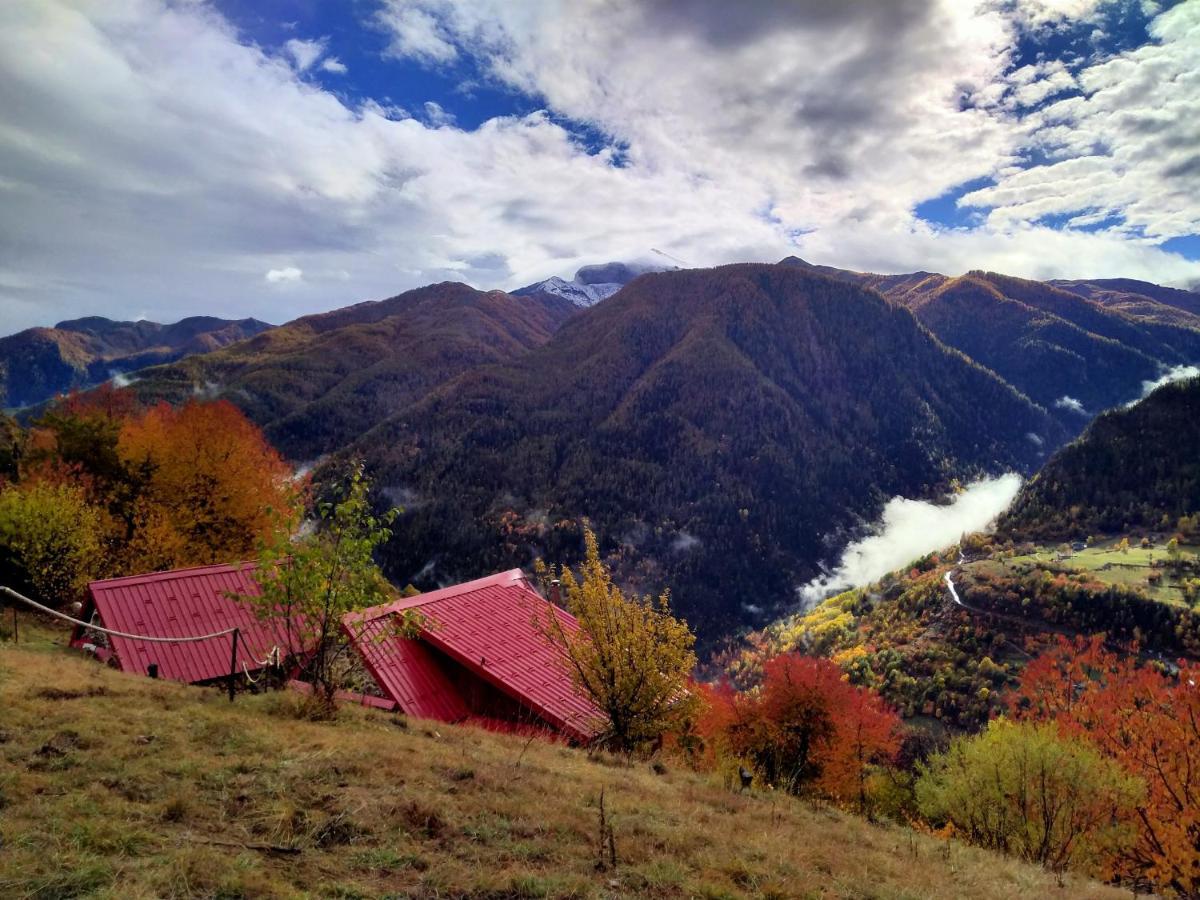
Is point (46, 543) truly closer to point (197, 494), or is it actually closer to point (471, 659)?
point (197, 494)

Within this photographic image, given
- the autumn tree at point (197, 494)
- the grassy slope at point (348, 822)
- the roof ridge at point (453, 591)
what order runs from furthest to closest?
1. the autumn tree at point (197, 494)
2. the roof ridge at point (453, 591)
3. the grassy slope at point (348, 822)

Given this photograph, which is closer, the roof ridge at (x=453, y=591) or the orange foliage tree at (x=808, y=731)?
the roof ridge at (x=453, y=591)

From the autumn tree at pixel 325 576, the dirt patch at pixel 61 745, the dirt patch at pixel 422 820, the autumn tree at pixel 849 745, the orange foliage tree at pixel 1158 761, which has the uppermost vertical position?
the autumn tree at pixel 325 576

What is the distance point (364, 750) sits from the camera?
12602 millimetres

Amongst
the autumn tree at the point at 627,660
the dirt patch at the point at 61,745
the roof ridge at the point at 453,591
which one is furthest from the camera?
the roof ridge at the point at 453,591

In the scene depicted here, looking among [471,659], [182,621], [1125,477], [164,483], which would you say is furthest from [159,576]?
[1125,477]

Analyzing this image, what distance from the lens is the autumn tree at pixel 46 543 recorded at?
31.4 m

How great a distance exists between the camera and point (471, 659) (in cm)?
2695

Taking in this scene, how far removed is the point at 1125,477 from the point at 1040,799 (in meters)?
180

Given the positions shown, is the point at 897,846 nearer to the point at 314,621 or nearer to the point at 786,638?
the point at 314,621

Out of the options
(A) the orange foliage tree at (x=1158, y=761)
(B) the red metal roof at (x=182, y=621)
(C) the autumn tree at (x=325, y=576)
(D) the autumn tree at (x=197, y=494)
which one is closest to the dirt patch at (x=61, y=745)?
(C) the autumn tree at (x=325, y=576)

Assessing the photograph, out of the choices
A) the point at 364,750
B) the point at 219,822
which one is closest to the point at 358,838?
the point at 219,822

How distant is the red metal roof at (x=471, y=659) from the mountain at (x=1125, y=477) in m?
172

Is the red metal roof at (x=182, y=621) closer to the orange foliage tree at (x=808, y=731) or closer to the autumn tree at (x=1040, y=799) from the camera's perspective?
the autumn tree at (x=1040, y=799)
